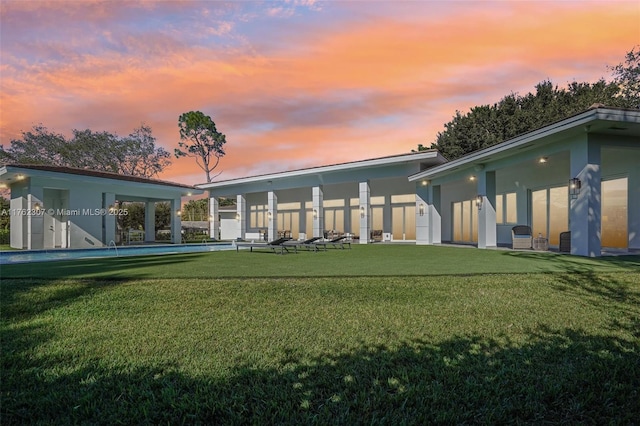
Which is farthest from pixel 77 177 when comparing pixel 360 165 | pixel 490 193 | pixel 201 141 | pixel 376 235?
pixel 201 141

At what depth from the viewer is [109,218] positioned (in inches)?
766

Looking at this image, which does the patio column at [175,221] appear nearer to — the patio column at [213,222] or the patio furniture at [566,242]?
the patio column at [213,222]

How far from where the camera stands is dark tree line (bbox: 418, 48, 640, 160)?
25.8m

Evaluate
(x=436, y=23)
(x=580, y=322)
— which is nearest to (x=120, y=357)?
(x=580, y=322)

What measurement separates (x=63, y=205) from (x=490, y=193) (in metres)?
20.8

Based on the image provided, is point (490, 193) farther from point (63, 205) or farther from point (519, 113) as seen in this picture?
point (63, 205)

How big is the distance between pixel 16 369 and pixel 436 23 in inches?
496

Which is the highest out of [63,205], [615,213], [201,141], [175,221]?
[201,141]

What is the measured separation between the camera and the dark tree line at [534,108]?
2583cm

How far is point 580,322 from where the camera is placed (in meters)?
4.93

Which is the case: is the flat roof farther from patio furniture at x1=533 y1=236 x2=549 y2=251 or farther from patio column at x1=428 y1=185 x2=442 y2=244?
patio furniture at x1=533 y1=236 x2=549 y2=251

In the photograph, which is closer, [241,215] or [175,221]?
[175,221]

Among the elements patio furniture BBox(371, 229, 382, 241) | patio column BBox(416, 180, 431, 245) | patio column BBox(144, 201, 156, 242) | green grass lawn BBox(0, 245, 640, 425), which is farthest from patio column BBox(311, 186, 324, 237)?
green grass lawn BBox(0, 245, 640, 425)

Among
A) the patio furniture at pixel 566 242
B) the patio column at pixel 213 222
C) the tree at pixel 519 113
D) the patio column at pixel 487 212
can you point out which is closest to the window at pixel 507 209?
the patio column at pixel 487 212
